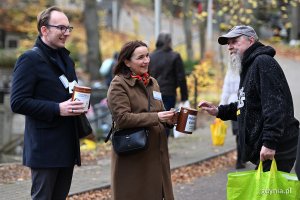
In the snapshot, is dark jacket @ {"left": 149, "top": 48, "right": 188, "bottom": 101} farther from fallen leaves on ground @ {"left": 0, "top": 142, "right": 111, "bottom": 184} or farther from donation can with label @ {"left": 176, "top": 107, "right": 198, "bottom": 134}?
donation can with label @ {"left": 176, "top": 107, "right": 198, "bottom": 134}

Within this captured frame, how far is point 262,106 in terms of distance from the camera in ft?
15.1

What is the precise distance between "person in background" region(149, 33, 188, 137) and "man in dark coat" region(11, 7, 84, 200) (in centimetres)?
472

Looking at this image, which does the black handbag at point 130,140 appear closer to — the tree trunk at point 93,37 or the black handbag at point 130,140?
the black handbag at point 130,140

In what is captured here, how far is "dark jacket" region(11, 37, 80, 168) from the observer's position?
454 centimetres

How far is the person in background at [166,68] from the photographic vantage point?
948 cm

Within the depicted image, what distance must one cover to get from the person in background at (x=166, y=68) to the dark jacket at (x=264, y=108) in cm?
456

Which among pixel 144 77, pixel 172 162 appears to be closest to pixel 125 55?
pixel 144 77

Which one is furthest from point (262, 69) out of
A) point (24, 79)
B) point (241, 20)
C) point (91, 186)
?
point (241, 20)

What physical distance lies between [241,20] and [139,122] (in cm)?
791

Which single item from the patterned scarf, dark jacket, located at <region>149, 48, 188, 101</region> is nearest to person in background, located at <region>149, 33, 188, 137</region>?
dark jacket, located at <region>149, 48, 188, 101</region>

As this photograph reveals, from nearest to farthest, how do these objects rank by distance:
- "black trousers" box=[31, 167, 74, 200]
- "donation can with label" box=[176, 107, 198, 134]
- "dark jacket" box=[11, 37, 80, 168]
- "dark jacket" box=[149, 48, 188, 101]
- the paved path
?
"dark jacket" box=[11, 37, 80, 168], "black trousers" box=[31, 167, 74, 200], "donation can with label" box=[176, 107, 198, 134], the paved path, "dark jacket" box=[149, 48, 188, 101]

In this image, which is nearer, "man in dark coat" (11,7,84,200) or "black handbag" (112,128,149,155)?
"man in dark coat" (11,7,84,200)

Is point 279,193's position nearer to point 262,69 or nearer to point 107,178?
point 262,69

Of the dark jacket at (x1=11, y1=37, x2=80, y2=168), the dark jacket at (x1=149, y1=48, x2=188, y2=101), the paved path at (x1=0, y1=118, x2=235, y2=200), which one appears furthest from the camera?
the dark jacket at (x1=149, y1=48, x2=188, y2=101)
